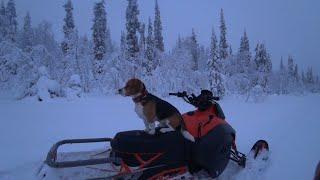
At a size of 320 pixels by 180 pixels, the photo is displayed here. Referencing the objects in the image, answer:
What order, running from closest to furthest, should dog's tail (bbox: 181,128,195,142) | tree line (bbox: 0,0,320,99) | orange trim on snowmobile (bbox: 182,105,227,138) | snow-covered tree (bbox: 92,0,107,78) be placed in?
dog's tail (bbox: 181,128,195,142), orange trim on snowmobile (bbox: 182,105,227,138), tree line (bbox: 0,0,320,99), snow-covered tree (bbox: 92,0,107,78)

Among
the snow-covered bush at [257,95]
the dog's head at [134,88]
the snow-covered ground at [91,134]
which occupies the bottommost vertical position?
the snow-covered bush at [257,95]

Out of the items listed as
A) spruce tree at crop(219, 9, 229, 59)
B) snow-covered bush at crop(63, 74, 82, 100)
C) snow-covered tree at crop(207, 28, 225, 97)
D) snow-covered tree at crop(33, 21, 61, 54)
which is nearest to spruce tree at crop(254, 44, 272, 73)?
spruce tree at crop(219, 9, 229, 59)

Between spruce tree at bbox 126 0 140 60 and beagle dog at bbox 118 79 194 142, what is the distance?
86.1 feet

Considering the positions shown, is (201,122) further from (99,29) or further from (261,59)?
(261,59)

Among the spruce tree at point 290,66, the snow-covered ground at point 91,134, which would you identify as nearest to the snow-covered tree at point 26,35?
the snow-covered ground at point 91,134

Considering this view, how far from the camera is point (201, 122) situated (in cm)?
468

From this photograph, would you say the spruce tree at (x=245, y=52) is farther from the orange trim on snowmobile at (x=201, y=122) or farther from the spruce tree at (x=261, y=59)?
the orange trim on snowmobile at (x=201, y=122)

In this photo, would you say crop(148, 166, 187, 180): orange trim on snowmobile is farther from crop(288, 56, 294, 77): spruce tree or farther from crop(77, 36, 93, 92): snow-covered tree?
crop(288, 56, 294, 77): spruce tree

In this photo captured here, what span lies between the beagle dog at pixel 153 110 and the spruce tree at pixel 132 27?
86.1ft

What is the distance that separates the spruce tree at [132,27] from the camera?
1218 inches

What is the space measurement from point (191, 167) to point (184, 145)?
0.34 meters

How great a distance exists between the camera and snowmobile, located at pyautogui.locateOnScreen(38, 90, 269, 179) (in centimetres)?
388

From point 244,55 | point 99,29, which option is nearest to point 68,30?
point 99,29

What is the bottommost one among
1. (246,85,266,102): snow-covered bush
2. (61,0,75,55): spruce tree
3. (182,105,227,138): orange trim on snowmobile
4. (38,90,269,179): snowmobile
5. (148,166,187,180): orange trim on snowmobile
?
(246,85,266,102): snow-covered bush
